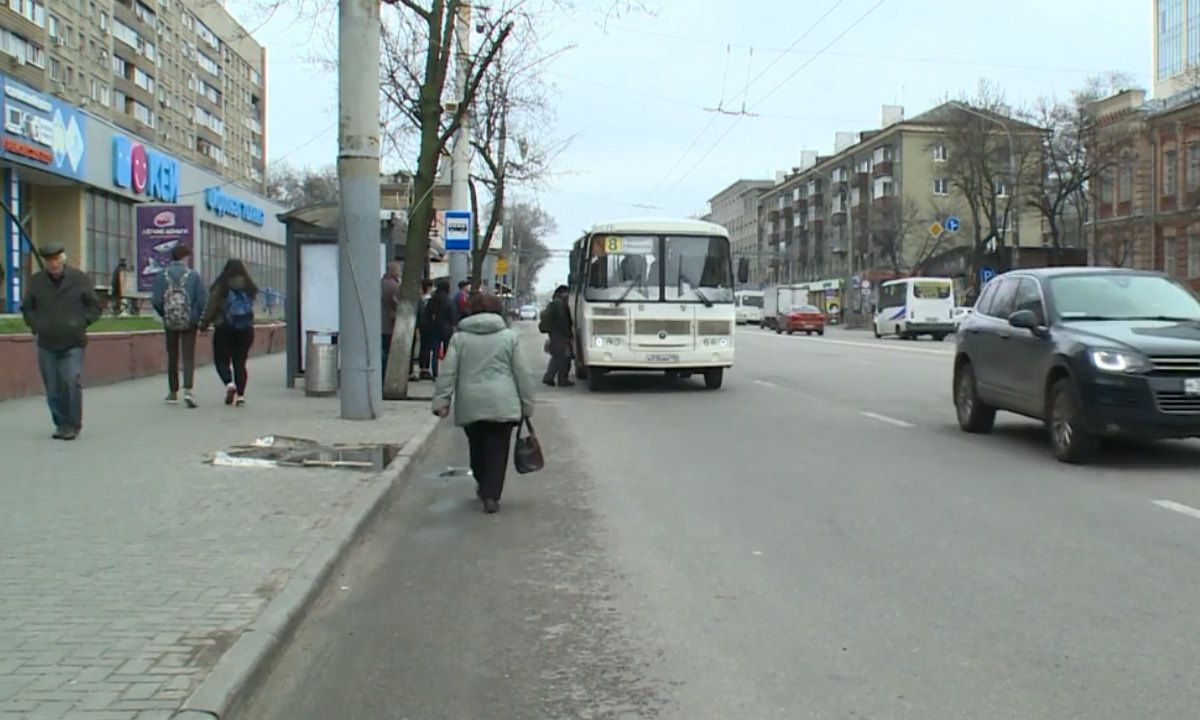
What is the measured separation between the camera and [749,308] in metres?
89.9

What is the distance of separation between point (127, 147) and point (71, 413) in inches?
1067

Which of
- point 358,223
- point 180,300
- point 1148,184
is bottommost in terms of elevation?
point 180,300

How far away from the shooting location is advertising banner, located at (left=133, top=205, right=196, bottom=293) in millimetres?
33250

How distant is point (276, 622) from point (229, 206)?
41706mm

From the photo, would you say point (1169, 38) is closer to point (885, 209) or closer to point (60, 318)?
point (885, 209)

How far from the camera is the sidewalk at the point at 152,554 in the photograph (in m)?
4.26

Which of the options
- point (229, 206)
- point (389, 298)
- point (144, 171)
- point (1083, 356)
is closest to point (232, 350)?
point (389, 298)

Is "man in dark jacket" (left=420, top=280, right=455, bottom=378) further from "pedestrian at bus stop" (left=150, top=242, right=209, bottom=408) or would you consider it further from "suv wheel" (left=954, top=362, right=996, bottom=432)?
"suv wheel" (left=954, top=362, right=996, bottom=432)

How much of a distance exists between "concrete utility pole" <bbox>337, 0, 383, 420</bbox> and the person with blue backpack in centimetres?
158

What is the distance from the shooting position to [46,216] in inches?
1283

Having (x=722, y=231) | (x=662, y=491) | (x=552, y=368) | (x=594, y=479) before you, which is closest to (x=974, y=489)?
(x=662, y=491)

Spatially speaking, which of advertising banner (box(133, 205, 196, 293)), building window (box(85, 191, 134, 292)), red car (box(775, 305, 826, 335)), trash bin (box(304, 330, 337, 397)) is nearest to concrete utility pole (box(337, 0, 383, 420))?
trash bin (box(304, 330, 337, 397))

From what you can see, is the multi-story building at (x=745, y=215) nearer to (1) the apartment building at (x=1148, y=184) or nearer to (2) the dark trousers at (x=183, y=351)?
(1) the apartment building at (x=1148, y=184)

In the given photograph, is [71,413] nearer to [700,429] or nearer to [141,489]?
[141,489]
